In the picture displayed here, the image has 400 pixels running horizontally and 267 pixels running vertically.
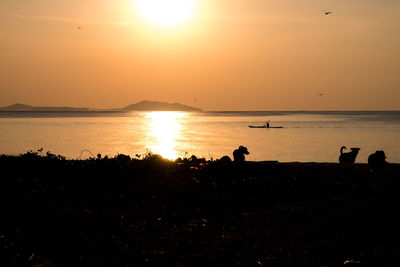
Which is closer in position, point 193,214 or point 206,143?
point 193,214

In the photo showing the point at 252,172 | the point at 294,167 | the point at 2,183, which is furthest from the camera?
the point at 294,167

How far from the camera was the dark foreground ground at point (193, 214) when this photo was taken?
8.74 metres

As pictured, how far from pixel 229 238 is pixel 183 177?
5.96m

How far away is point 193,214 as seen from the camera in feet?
39.0

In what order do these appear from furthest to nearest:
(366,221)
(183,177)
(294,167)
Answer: (294,167), (183,177), (366,221)

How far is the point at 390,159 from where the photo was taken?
43375 mm

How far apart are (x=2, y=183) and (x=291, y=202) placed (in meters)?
8.07

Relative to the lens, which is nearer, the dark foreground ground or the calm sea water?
the dark foreground ground

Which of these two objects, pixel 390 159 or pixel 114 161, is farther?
pixel 390 159

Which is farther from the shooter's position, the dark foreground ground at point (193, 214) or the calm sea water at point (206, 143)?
the calm sea water at point (206, 143)

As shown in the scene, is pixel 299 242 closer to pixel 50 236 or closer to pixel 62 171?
pixel 50 236

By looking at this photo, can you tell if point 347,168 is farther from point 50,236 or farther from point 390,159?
point 390,159

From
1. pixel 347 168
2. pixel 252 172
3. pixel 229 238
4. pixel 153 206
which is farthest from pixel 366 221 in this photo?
pixel 347 168

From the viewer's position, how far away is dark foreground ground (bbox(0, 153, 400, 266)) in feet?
28.7
